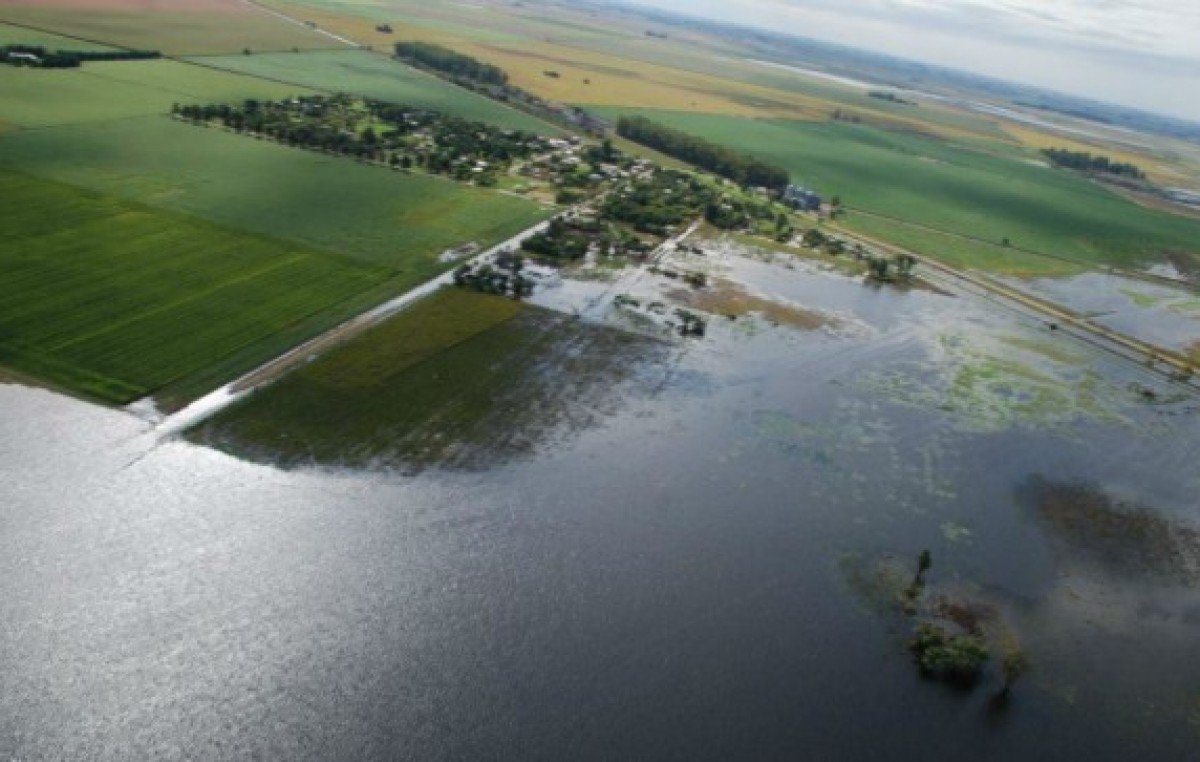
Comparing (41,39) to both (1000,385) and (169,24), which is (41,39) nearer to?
(169,24)

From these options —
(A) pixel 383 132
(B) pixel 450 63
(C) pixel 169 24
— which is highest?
(B) pixel 450 63

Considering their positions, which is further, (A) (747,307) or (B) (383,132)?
(B) (383,132)

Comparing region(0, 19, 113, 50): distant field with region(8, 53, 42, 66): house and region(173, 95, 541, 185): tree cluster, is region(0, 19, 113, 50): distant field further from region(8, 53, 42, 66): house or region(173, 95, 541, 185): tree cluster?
region(173, 95, 541, 185): tree cluster

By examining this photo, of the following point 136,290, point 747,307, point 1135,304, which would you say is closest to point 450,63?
point 747,307

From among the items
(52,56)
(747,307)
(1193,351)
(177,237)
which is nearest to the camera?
(177,237)

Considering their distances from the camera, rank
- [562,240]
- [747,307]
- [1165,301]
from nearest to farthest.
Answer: [747,307] → [562,240] → [1165,301]

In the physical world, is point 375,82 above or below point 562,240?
above
